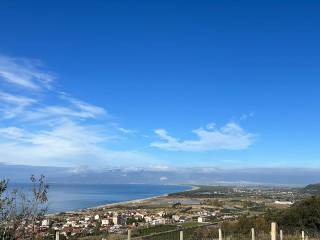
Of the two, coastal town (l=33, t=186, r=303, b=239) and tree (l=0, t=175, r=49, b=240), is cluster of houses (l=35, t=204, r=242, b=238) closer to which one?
coastal town (l=33, t=186, r=303, b=239)

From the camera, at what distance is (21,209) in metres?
7.90

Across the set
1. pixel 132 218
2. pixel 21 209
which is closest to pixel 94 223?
pixel 132 218

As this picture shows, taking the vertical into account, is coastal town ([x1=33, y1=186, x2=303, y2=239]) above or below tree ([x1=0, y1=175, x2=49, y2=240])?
below

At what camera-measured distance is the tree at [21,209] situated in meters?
7.77

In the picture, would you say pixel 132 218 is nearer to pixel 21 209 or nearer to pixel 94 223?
pixel 94 223

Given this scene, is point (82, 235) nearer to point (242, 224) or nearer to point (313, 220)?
point (242, 224)

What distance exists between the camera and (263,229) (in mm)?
24922

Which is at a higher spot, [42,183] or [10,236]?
[42,183]

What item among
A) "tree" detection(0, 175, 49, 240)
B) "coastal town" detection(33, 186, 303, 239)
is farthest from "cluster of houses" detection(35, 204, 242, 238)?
"tree" detection(0, 175, 49, 240)

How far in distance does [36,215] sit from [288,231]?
58.3ft

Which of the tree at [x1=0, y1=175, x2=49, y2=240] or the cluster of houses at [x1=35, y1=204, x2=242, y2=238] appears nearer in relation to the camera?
the tree at [x1=0, y1=175, x2=49, y2=240]

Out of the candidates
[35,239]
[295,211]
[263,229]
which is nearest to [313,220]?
[295,211]

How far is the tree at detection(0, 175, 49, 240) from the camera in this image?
7766 mm

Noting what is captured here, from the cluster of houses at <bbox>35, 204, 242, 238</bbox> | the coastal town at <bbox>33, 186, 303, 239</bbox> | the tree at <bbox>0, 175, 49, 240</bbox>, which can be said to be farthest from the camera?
the coastal town at <bbox>33, 186, 303, 239</bbox>
